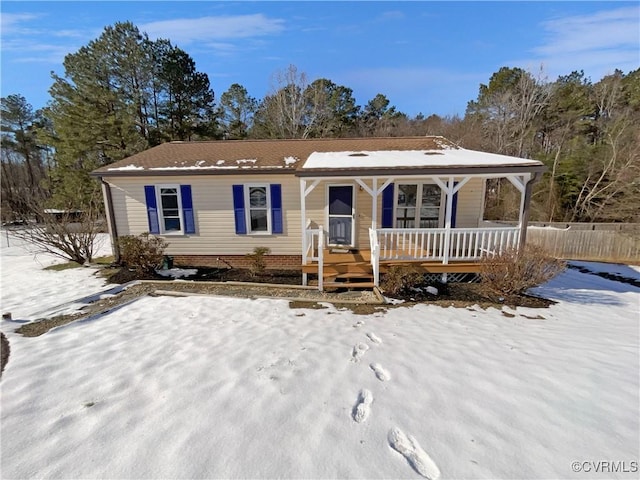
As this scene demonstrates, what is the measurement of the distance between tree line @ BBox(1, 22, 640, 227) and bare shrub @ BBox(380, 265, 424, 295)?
1090 cm

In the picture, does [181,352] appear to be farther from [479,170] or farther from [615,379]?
[479,170]

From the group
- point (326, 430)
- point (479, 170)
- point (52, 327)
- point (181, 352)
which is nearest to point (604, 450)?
point (326, 430)

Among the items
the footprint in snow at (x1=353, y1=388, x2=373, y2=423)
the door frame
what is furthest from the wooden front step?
the footprint in snow at (x1=353, y1=388, x2=373, y2=423)

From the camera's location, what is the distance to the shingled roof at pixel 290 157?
7.04 metres

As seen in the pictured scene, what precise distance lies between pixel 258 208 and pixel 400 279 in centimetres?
495

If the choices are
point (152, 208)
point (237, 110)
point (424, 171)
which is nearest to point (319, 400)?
point (424, 171)

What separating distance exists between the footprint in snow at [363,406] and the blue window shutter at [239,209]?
7027mm

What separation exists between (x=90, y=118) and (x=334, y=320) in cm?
2004

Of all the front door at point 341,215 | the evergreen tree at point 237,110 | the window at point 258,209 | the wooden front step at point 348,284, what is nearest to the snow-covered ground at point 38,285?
the window at point 258,209

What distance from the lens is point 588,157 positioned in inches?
696

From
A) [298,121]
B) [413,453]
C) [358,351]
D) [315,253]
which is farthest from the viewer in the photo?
[298,121]

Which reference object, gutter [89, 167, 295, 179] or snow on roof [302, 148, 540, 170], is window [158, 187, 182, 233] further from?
snow on roof [302, 148, 540, 170]

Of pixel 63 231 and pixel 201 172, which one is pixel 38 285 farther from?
pixel 201 172

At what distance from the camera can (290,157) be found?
928 centimetres
